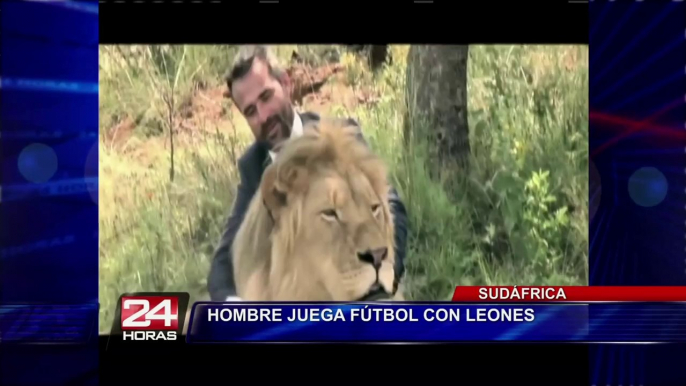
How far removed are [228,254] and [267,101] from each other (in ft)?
2.75

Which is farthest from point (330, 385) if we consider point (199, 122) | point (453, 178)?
point (199, 122)

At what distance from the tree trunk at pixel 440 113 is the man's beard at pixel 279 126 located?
2.04ft

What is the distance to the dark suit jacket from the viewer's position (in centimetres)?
461

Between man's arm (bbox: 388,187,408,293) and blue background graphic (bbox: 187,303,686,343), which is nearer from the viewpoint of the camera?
blue background graphic (bbox: 187,303,686,343)

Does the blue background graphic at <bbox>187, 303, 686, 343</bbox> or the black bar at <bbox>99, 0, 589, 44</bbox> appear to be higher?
the black bar at <bbox>99, 0, 589, 44</bbox>

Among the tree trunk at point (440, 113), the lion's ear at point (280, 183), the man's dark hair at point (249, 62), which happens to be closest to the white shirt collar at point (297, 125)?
the lion's ear at point (280, 183)

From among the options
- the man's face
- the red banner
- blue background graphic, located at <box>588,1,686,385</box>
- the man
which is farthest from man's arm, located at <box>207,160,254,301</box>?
blue background graphic, located at <box>588,1,686,385</box>

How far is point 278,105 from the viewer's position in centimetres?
461

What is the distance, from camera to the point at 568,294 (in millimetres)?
4582

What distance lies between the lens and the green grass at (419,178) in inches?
181

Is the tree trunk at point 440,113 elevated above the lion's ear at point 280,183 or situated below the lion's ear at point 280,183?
above

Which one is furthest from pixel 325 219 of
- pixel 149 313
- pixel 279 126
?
pixel 149 313

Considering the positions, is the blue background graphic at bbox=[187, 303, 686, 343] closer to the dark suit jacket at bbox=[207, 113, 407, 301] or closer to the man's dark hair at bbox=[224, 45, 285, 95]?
the dark suit jacket at bbox=[207, 113, 407, 301]

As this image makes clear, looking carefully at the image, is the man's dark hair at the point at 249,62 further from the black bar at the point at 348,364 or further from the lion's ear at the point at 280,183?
the black bar at the point at 348,364
